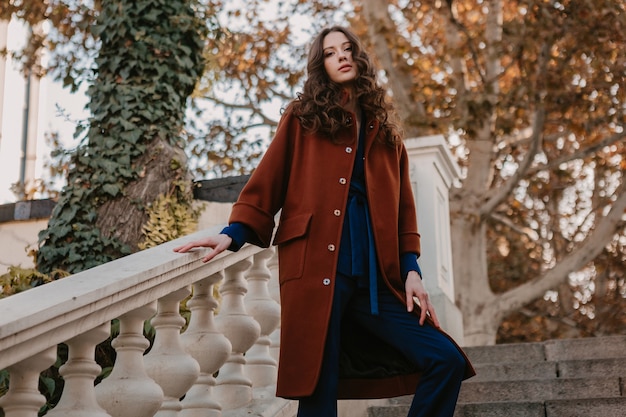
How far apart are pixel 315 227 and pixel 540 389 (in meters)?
2.08

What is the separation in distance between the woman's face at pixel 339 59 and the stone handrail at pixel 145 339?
785mm

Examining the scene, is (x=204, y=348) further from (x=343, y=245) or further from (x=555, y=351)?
(x=555, y=351)

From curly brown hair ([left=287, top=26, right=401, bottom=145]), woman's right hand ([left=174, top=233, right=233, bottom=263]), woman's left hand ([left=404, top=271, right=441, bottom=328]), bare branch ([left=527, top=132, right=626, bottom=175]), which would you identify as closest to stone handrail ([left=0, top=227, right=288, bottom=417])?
woman's right hand ([left=174, top=233, right=233, bottom=263])

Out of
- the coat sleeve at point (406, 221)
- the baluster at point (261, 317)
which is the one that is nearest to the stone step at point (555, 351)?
the baluster at point (261, 317)

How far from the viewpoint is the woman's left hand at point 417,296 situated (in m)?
2.65

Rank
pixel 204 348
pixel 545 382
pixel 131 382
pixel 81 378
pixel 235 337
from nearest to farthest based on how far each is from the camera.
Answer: pixel 81 378
pixel 131 382
pixel 204 348
pixel 235 337
pixel 545 382

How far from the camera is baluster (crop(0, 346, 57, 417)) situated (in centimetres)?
210

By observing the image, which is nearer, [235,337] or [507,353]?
[235,337]

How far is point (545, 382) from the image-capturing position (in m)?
4.29

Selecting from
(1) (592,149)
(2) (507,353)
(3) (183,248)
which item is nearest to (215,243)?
(3) (183,248)

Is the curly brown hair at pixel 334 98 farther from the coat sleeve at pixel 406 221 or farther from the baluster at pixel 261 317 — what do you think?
the baluster at pixel 261 317

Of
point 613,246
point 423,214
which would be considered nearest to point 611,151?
point 613,246

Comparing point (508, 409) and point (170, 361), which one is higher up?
point (170, 361)

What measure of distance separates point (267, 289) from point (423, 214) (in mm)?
2531
